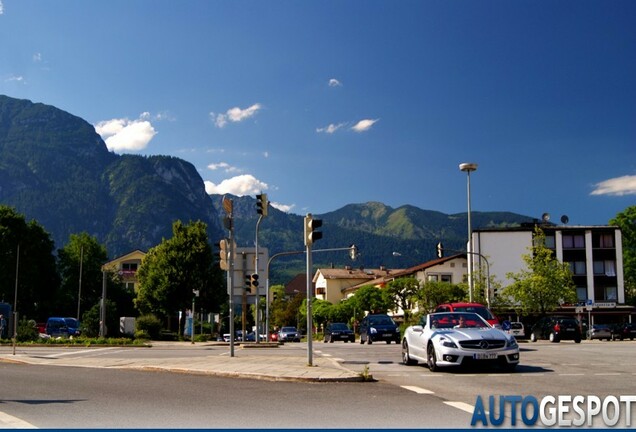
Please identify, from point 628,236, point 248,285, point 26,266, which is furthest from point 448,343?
point 628,236

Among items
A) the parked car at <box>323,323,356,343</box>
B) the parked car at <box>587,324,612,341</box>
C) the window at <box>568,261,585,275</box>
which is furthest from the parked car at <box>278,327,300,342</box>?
the window at <box>568,261,585,275</box>

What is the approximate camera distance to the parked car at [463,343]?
51.1ft

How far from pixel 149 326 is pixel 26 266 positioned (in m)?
26.1

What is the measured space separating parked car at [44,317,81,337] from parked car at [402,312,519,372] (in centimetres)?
4993

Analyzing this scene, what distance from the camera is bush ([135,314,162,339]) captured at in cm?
5428

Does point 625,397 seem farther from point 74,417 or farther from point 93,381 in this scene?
point 93,381

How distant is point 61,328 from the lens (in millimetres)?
63625

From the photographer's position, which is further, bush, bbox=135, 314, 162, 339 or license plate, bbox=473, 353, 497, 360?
bush, bbox=135, 314, 162, 339

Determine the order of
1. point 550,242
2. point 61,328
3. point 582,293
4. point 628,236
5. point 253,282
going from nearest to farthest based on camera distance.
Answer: point 253,282 → point 61,328 → point 582,293 → point 550,242 → point 628,236

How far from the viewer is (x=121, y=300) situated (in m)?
99.6

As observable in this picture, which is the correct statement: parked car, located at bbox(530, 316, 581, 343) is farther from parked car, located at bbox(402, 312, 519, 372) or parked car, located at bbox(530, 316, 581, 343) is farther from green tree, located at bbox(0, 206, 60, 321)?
green tree, located at bbox(0, 206, 60, 321)

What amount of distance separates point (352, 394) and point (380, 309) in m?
79.6

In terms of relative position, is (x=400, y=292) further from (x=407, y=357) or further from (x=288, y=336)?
(x=407, y=357)

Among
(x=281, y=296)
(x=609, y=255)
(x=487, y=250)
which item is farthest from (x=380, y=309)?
(x=281, y=296)
